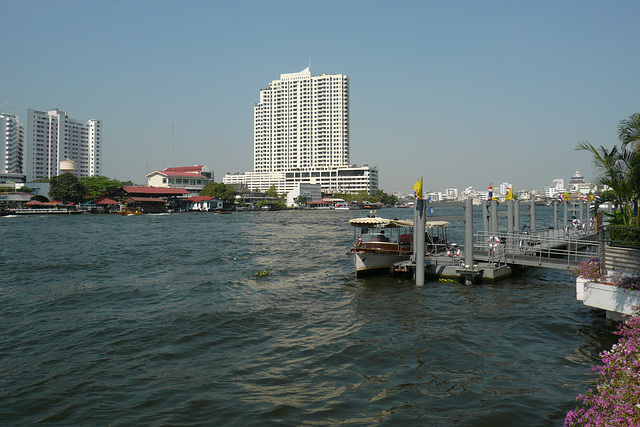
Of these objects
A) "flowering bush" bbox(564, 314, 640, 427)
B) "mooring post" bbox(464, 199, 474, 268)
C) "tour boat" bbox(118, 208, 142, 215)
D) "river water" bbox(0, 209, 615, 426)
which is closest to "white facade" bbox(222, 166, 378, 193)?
"tour boat" bbox(118, 208, 142, 215)

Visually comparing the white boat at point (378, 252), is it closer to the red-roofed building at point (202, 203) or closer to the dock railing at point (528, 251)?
the dock railing at point (528, 251)

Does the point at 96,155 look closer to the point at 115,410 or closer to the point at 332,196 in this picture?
the point at 332,196

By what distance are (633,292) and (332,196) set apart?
15950 cm

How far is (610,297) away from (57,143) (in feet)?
582

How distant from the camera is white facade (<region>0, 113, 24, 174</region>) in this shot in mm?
137750

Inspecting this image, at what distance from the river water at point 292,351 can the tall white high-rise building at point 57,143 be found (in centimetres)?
15201

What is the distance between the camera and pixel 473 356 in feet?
35.6

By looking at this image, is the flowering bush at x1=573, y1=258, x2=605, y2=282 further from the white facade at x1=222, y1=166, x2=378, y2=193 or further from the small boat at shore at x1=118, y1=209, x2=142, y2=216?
the white facade at x1=222, y1=166, x2=378, y2=193

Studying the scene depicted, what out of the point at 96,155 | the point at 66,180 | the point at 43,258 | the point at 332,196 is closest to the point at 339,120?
the point at 332,196

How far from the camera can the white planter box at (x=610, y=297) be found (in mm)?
10426

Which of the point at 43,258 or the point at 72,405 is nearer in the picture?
the point at 72,405

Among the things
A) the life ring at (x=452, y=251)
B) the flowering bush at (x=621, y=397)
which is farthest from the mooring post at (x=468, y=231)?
the flowering bush at (x=621, y=397)

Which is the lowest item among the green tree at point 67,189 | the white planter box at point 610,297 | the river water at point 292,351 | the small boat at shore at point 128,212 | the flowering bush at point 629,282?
the river water at point 292,351

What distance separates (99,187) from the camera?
9769 centimetres
